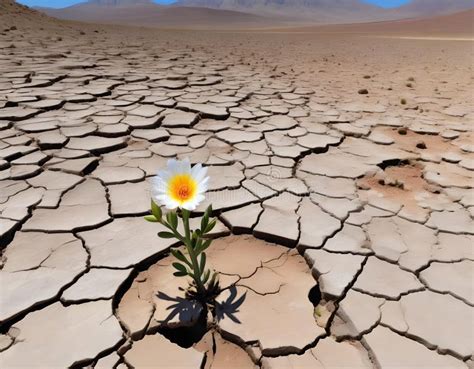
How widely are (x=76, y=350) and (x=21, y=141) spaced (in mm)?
1714

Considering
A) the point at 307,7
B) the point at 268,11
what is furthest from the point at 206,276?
the point at 307,7

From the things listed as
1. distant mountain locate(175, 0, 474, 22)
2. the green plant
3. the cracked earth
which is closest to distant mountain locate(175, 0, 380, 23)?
distant mountain locate(175, 0, 474, 22)

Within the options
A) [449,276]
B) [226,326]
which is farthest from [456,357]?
[226,326]

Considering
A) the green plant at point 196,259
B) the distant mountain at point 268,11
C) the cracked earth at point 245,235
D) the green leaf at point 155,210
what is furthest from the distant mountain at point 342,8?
the green leaf at point 155,210

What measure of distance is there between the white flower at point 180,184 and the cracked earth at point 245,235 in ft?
1.29

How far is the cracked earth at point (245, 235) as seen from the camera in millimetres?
1076

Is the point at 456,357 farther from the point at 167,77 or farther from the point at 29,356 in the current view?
the point at 167,77

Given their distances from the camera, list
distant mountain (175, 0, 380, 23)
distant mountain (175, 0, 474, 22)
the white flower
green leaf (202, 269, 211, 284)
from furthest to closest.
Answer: distant mountain (175, 0, 380, 23) < distant mountain (175, 0, 474, 22) < green leaf (202, 269, 211, 284) < the white flower

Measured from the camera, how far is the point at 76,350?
103cm

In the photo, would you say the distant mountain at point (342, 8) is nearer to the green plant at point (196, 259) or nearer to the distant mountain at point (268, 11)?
the distant mountain at point (268, 11)

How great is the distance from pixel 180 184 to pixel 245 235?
596mm

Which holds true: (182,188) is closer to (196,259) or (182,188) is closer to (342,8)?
(196,259)

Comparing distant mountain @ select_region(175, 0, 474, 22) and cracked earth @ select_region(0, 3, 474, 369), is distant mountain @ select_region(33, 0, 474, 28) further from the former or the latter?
cracked earth @ select_region(0, 3, 474, 369)

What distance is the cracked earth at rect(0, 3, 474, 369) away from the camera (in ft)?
3.53
